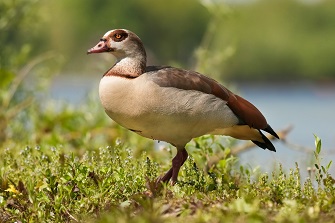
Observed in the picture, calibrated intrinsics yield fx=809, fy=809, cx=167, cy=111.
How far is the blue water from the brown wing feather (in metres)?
0.70

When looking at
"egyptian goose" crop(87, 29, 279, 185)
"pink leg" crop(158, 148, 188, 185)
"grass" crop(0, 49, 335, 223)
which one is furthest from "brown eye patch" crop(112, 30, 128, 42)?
"pink leg" crop(158, 148, 188, 185)

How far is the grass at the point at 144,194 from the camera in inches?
145

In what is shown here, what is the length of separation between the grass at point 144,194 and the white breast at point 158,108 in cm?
24

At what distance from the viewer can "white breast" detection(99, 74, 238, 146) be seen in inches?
185

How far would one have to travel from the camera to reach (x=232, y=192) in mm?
4641

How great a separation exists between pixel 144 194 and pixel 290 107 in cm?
2127

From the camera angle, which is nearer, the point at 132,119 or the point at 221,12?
the point at 132,119

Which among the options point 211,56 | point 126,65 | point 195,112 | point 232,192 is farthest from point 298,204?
point 211,56

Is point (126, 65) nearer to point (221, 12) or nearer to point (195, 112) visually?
point (195, 112)

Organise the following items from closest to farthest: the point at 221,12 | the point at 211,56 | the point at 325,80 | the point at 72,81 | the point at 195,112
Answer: the point at 195,112 → the point at 221,12 → the point at 211,56 → the point at 72,81 → the point at 325,80

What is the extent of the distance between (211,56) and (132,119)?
4632 mm

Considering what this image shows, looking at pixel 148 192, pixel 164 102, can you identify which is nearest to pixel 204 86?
pixel 164 102

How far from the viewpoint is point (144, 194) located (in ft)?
14.2

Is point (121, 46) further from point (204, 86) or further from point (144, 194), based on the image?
point (144, 194)
